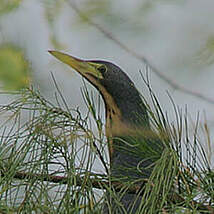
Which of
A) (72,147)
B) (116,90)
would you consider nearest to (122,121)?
(116,90)

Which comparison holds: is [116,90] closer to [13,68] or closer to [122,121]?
[122,121]

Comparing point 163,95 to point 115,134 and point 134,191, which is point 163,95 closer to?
point 115,134

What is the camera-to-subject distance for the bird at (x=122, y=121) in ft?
2.32

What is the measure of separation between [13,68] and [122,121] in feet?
1.43

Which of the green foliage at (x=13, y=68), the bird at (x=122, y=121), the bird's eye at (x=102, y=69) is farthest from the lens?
the bird's eye at (x=102, y=69)

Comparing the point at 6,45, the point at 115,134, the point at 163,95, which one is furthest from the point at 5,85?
the point at 163,95

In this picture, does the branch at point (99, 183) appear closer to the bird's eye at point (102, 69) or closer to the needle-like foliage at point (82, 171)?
the needle-like foliage at point (82, 171)

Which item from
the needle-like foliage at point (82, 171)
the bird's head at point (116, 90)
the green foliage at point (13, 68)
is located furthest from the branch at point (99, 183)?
the bird's head at point (116, 90)

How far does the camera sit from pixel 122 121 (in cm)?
101

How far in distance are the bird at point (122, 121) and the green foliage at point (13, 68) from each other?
139mm

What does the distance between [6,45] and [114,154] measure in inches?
11.2

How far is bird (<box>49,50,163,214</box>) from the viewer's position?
2.32ft

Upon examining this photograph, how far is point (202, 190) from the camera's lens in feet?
2.06

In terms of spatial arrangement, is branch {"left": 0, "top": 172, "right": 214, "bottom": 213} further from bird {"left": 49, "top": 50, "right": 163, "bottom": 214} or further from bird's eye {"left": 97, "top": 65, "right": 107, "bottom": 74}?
bird's eye {"left": 97, "top": 65, "right": 107, "bottom": 74}
